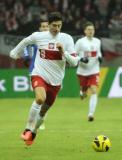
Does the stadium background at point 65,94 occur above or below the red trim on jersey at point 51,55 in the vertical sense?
below

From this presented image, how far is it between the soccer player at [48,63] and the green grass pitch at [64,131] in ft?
2.03

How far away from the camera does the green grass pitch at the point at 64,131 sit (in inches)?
415

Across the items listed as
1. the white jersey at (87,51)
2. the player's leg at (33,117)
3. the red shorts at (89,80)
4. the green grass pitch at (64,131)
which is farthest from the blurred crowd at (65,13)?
the player's leg at (33,117)

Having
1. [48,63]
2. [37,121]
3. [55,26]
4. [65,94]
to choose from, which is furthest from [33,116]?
[65,94]

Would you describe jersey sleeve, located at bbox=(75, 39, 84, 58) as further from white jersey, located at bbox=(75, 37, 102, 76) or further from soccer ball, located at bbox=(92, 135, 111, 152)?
soccer ball, located at bbox=(92, 135, 111, 152)

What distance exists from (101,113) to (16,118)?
100 inches

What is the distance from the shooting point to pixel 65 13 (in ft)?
85.8

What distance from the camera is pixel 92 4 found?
87.8ft

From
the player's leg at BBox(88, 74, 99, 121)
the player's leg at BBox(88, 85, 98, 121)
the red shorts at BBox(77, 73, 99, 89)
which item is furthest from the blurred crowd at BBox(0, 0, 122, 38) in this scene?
the player's leg at BBox(88, 85, 98, 121)

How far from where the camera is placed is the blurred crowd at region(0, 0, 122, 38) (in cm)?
2430

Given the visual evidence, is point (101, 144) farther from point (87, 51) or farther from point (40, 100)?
point (87, 51)

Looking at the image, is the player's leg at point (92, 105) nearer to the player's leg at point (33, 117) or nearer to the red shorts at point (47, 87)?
the red shorts at point (47, 87)

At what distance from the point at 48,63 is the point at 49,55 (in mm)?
140

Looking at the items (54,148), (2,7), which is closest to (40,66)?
(54,148)
